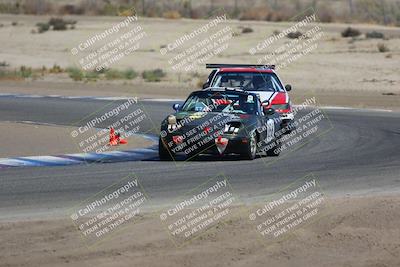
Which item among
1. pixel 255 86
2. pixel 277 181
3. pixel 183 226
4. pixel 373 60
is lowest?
pixel 373 60

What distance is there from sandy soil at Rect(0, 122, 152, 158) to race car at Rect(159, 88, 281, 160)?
Answer: 7.80 ft

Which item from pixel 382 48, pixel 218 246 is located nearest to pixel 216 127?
pixel 218 246

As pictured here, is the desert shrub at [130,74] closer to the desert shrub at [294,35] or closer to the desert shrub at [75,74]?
the desert shrub at [75,74]

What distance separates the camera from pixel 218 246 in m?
10.6

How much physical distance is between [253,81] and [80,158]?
6.54m

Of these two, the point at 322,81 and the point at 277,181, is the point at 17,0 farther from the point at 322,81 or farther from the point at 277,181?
the point at 277,181

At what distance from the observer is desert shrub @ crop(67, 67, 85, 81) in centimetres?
4269

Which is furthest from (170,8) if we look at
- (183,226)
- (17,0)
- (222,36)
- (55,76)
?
(183,226)

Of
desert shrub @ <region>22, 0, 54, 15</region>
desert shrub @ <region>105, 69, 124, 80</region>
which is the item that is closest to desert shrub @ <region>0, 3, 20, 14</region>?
desert shrub @ <region>22, 0, 54, 15</region>

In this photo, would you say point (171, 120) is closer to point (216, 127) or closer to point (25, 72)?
point (216, 127)

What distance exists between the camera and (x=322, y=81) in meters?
40.2

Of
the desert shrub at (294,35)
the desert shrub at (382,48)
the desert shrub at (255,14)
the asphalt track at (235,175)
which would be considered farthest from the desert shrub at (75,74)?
the desert shrub at (255,14)

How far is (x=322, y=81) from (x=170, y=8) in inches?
1451

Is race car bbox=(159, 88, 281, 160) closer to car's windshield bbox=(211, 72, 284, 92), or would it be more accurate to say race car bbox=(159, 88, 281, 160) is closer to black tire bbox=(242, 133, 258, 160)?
black tire bbox=(242, 133, 258, 160)
